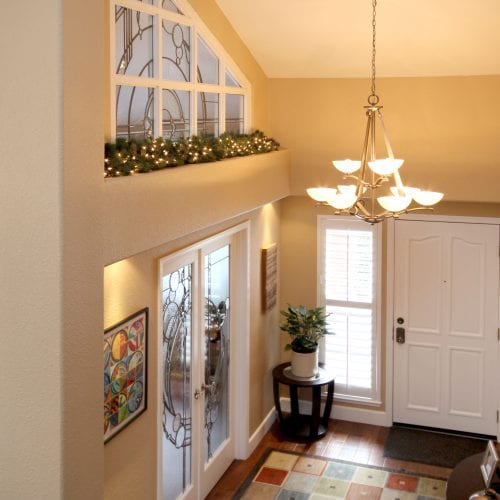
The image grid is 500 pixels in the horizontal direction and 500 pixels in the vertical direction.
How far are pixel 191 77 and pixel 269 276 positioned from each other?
220cm

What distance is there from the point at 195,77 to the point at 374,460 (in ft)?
11.2

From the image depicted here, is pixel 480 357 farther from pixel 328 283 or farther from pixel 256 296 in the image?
pixel 256 296

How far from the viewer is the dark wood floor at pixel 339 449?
6.11 meters

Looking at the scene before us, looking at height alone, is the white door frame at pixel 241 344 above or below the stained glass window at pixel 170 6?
below

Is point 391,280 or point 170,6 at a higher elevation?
point 170,6

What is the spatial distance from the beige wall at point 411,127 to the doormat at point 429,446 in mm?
2104

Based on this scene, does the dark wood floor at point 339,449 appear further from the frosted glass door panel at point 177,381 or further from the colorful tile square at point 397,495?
the frosted glass door panel at point 177,381

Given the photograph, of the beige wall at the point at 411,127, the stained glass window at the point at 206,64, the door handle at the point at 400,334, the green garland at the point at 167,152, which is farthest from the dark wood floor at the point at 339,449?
the stained glass window at the point at 206,64

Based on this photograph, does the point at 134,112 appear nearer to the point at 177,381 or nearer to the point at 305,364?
the point at 177,381

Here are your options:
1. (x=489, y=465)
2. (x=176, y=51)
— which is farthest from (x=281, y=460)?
(x=176, y=51)

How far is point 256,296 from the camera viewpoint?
6.55 metres

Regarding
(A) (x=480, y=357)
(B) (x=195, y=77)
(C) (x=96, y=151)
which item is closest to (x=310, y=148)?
(B) (x=195, y=77)

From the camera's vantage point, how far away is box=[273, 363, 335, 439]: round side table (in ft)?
21.8

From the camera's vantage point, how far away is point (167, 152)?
4.43 m
